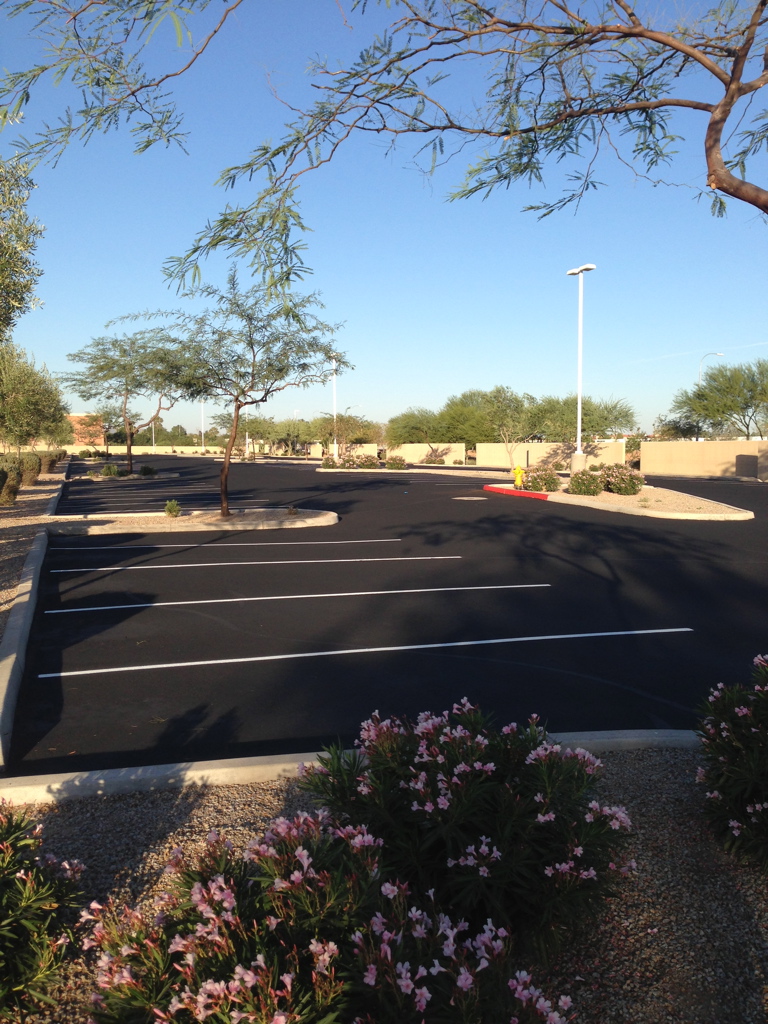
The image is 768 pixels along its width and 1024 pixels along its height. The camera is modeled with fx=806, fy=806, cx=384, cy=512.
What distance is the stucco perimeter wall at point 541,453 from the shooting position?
176 ft

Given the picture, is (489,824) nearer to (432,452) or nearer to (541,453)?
(541,453)

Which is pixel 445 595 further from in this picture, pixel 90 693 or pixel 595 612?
pixel 90 693

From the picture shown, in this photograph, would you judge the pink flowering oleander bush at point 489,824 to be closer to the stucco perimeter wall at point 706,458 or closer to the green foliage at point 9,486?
the green foliage at point 9,486

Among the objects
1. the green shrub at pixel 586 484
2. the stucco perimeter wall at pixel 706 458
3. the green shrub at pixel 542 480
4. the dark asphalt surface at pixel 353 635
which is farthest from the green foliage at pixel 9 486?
the stucco perimeter wall at pixel 706 458

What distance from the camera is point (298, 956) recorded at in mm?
2504

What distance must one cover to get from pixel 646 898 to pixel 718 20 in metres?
6.39

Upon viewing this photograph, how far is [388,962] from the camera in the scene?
2.38 meters

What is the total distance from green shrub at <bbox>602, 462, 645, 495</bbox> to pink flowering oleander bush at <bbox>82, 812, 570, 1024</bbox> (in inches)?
1060

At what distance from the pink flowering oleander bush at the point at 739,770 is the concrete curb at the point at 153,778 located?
128 cm

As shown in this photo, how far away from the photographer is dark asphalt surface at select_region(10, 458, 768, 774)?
256 inches

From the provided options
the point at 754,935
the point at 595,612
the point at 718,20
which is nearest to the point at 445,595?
the point at 595,612

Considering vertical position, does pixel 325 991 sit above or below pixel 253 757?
above

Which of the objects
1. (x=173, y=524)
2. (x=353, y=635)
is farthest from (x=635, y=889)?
(x=173, y=524)

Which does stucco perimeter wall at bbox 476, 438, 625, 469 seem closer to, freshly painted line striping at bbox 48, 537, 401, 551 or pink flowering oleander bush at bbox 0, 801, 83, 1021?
freshly painted line striping at bbox 48, 537, 401, 551
